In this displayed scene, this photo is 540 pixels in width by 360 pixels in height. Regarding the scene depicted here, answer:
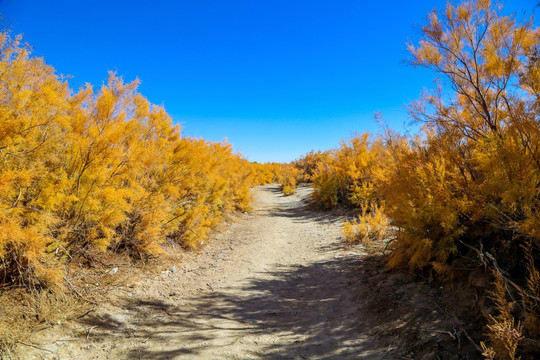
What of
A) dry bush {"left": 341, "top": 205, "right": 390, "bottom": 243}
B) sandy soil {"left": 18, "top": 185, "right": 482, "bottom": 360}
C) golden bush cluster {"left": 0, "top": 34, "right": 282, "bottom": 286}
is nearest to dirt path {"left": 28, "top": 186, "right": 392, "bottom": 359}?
sandy soil {"left": 18, "top": 185, "right": 482, "bottom": 360}

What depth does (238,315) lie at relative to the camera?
371 centimetres

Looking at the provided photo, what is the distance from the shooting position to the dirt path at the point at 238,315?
2840 mm

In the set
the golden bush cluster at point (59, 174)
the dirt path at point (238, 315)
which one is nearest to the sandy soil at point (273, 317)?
the dirt path at point (238, 315)

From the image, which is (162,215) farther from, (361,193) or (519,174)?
(361,193)

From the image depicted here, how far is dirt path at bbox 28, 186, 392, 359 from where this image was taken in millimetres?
2840

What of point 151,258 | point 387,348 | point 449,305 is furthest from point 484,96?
point 151,258

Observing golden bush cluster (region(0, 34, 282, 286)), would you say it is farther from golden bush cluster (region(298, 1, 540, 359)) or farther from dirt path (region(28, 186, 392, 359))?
golden bush cluster (region(298, 1, 540, 359))

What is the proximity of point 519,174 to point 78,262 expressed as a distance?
545 cm

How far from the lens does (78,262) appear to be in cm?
384

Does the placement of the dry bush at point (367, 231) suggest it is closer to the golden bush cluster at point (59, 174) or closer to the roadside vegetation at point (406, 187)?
the roadside vegetation at point (406, 187)

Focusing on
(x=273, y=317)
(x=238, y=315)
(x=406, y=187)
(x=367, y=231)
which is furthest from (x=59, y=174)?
(x=367, y=231)

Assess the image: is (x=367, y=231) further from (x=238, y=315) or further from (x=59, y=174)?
(x=59, y=174)

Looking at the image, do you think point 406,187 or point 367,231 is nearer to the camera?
point 406,187

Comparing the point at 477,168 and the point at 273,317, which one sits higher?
the point at 477,168
